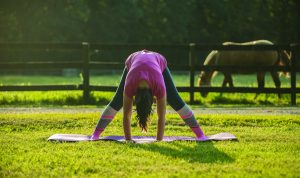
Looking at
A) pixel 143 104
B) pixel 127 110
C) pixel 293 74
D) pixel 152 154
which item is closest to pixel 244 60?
pixel 293 74

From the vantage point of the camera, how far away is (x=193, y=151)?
760cm

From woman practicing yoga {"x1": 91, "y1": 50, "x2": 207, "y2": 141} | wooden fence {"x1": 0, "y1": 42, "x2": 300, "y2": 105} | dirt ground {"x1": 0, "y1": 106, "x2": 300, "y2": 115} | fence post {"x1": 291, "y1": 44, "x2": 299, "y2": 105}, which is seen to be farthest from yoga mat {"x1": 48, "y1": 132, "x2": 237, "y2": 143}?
fence post {"x1": 291, "y1": 44, "x2": 299, "y2": 105}

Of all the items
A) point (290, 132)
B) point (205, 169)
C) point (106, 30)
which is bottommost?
point (106, 30)

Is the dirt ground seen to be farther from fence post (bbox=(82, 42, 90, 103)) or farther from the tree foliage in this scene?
the tree foliage

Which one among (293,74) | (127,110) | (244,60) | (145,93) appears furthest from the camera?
(244,60)

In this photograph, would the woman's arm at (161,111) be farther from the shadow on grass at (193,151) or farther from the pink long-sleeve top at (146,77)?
the shadow on grass at (193,151)

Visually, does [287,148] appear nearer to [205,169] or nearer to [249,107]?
[205,169]

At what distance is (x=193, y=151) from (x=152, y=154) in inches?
21.9

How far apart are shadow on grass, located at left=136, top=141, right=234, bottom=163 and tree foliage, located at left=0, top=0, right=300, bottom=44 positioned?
39909mm

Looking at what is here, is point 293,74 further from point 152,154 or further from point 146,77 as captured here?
point 152,154

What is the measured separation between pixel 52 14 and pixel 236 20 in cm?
1599

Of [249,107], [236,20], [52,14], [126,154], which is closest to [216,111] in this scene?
[249,107]

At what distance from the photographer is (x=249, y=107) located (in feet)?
49.4

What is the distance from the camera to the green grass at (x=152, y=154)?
6.27 metres
